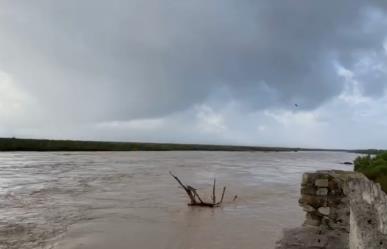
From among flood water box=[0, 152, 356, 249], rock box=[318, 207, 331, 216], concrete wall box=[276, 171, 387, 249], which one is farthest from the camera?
flood water box=[0, 152, 356, 249]

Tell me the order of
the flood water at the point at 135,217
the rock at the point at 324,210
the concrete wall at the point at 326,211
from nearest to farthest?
the concrete wall at the point at 326,211
the rock at the point at 324,210
the flood water at the point at 135,217

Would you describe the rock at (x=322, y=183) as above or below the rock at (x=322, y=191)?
above

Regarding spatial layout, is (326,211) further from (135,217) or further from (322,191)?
(135,217)

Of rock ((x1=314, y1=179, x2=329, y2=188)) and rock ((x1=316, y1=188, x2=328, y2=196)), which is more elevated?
rock ((x1=314, y1=179, x2=329, y2=188))

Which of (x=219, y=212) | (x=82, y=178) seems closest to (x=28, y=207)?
(x=219, y=212)

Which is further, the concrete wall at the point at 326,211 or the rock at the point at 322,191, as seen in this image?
the rock at the point at 322,191

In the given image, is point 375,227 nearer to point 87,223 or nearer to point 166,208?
point 87,223

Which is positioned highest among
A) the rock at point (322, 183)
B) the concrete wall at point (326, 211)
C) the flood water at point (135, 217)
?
the rock at point (322, 183)

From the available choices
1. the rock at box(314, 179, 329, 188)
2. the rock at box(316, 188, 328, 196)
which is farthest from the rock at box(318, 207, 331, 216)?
the rock at box(314, 179, 329, 188)

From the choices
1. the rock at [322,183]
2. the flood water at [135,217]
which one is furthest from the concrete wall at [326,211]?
the flood water at [135,217]

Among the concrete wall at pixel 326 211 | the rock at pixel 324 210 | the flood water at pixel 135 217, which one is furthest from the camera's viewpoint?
the flood water at pixel 135 217

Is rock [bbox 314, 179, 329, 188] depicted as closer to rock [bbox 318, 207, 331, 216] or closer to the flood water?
rock [bbox 318, 207, 331, 216]

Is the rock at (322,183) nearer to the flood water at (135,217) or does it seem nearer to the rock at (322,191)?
the rock at (322,191)

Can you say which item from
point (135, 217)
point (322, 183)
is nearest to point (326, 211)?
point (322, 183)
